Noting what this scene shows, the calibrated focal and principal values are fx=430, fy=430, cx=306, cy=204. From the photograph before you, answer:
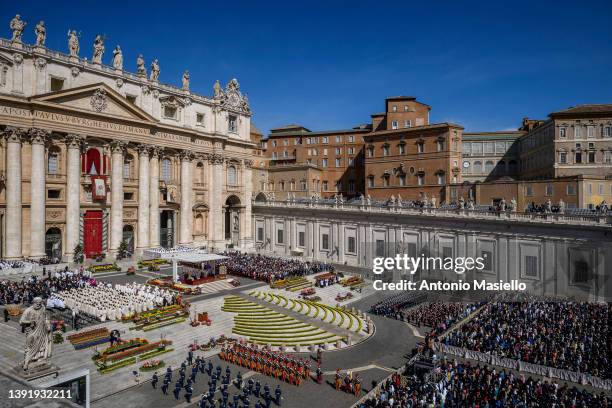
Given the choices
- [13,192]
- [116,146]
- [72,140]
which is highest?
[72,140]

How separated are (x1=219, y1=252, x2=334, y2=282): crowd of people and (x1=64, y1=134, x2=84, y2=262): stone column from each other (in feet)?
50.3

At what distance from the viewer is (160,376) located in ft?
73.4

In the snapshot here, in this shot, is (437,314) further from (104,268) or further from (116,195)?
(116,195)

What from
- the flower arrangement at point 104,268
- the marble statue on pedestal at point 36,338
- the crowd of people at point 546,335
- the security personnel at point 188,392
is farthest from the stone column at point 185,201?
the marble statue on pedestal at point 36,338

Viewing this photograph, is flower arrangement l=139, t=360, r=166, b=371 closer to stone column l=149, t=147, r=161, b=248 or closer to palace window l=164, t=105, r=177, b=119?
stone column l=149, t=147, r=161, b=248

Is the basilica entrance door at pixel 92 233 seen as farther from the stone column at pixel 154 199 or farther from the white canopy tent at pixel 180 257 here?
the stone column at pixel 154 199

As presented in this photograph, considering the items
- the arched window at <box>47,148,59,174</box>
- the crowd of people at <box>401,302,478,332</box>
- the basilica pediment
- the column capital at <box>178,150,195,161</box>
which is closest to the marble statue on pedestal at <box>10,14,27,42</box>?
the basilica pediment

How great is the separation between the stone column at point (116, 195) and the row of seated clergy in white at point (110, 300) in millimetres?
14607

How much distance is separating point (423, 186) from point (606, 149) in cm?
2195

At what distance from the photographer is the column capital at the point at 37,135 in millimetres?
41169

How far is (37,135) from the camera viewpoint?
41438 mm

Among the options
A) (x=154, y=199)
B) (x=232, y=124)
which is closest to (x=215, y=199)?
(x=154, y=199)

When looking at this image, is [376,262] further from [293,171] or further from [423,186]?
[293,171]

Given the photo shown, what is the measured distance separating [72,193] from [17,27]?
16.4 metres
